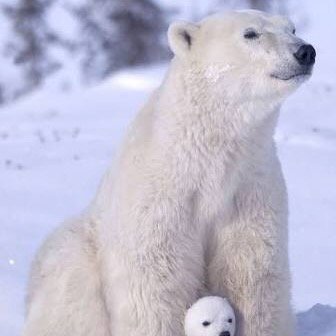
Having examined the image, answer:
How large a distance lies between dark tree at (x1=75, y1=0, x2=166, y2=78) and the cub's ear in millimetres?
16065

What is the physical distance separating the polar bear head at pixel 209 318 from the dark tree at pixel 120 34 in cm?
1628

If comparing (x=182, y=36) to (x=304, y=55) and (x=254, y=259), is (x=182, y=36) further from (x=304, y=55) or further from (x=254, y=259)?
(x=254, y=259)

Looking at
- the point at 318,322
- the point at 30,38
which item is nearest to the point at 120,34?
the point at 30,38

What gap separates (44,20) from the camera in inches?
853

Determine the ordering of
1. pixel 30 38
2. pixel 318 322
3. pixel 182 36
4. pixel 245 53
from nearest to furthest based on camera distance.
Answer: pixel 245 53 → pixel 182 36 → pixel 318 322 → pixel 30 38

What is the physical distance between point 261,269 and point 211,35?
943 mm

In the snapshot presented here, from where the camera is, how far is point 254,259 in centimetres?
420

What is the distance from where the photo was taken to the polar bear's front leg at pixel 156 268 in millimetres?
4074

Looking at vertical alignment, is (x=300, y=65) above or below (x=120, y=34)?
below

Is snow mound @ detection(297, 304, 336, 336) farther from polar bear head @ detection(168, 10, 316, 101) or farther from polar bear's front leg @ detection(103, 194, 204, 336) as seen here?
polar bear head @ detection(168, 10, 316, 101)

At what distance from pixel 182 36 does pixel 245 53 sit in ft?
0.99

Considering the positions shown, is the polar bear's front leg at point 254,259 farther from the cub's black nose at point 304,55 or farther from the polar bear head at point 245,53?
the cub's black nose at point 304,55

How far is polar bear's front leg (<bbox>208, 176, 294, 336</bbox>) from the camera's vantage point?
4.19 metres

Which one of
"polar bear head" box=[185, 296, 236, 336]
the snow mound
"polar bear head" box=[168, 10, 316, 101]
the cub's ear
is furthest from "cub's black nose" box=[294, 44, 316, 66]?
the snow mound
